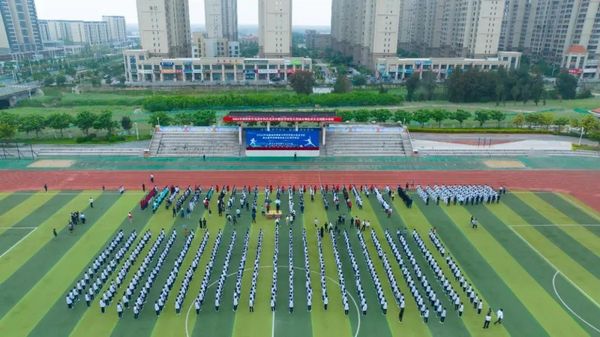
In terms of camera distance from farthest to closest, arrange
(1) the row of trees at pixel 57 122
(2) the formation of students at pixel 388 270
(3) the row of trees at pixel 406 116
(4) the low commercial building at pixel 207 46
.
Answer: (4) the low commercial building at pixel 207 46
(3) the row of trees at pixel 406 116
(1) the row of trees at pixel 57 122
(2) the formation of students at pixel 388 270

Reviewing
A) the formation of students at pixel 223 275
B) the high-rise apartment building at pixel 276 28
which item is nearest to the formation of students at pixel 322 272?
the formation of students at pixel 223 275

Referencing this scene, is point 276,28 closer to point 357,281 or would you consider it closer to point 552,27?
point 552,27

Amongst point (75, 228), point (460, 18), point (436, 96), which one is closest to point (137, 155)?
point (75, 228)

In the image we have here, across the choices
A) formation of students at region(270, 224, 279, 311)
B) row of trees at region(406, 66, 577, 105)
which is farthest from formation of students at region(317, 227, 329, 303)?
row of trees at region(406, 66, 577, 105)

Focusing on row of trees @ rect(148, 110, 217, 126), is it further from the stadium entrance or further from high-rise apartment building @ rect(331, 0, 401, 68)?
high-rise apartment building @ rect(331, 0, 401, 68)

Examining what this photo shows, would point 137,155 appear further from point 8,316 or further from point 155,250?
point 8,316

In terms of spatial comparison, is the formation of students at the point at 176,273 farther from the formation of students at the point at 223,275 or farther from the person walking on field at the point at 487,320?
the person walking on field at the point at 487,320
